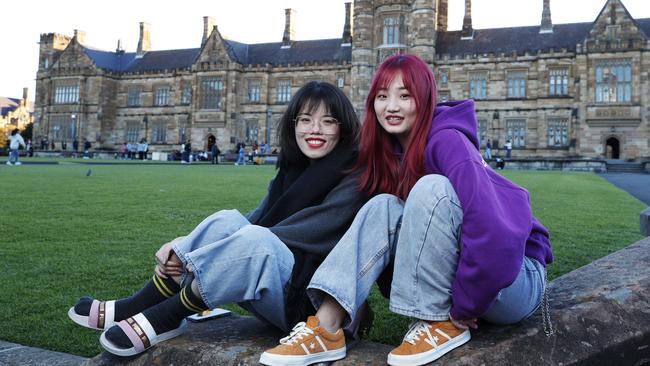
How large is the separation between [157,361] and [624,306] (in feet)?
6.77

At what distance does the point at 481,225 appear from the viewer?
7.48 feet

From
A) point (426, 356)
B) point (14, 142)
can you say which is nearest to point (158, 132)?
point (14, 142)

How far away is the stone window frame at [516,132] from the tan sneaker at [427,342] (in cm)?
4000

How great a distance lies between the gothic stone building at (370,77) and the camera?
123 ft

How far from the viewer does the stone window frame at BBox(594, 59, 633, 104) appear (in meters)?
37.1

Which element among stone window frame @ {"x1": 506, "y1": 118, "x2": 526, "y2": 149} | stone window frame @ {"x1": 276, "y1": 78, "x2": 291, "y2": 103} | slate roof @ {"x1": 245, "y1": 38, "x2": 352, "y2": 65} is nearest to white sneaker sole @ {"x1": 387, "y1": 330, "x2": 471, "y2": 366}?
stone window frame @ {"x1": 506, "y1": 118, "x2": 526, "y2": 149}

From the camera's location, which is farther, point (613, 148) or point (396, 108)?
point (613, 148)

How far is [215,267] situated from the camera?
255cm

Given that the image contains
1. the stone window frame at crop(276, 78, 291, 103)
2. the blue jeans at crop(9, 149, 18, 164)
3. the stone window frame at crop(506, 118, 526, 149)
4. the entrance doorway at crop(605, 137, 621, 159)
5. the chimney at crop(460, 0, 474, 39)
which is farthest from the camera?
the stone window frame at crop(276, 78, 291, 103)

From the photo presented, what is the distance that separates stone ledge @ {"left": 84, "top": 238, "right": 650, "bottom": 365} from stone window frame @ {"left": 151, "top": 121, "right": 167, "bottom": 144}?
2012 inches

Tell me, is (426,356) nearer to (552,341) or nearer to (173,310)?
(552,341)

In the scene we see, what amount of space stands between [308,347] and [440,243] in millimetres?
695

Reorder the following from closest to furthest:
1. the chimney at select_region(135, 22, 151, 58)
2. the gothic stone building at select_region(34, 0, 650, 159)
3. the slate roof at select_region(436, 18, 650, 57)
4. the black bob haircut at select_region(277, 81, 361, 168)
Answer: the black bob haircut at select_region(277, 81, 361, 168) < the gothic stone building at select_region(34, 0, 650, 159) < the slate roof at select_region(436, 18, 650, 57) < the chimney at select_region(135, 22, 151, 58)

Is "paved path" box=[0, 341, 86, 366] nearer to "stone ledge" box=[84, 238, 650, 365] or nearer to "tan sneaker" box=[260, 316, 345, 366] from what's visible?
"stone ledge" box=[84, 238, 650, 365]
